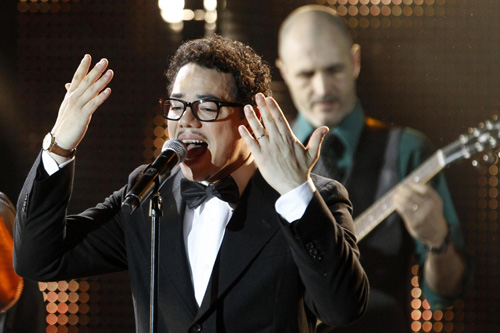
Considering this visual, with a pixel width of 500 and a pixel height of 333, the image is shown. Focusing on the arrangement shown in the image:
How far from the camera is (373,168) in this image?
339 cm

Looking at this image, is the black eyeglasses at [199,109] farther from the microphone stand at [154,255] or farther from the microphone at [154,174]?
the microphone stand at [154,255]

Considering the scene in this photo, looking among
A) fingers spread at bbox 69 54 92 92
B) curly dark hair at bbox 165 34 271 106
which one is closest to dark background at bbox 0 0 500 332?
curly dark hair at bbox 165 34 271 106

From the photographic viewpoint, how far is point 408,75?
341 cm

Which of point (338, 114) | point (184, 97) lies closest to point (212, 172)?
point (184, 97)

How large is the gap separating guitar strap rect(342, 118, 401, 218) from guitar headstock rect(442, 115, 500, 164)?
0.88 ft

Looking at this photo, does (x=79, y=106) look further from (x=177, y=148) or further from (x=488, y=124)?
(x=488, y=124)

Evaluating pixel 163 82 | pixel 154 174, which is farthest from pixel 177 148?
pixel 163 82

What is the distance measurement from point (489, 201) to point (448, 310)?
60 centimetres

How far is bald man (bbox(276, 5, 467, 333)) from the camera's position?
10.9ft

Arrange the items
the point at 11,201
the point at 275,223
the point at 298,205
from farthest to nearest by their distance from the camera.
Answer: the point at 11,201, the point at 275,223, the point at 298,205

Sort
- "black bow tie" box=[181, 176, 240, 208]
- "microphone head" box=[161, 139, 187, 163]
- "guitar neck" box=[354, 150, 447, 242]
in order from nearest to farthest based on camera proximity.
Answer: "microphone head" box=[161, 139, 187, 163] < "black bow tie" box=[181, 176, 240, 208] < "guitar neck" box=[354, 150, 447, 242]

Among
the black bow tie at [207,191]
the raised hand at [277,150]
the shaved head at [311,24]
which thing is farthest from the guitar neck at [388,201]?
the raised hand at [277,150]

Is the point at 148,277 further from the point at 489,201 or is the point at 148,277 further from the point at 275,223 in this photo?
the point at 489,201

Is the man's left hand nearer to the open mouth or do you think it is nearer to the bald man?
the bald man
